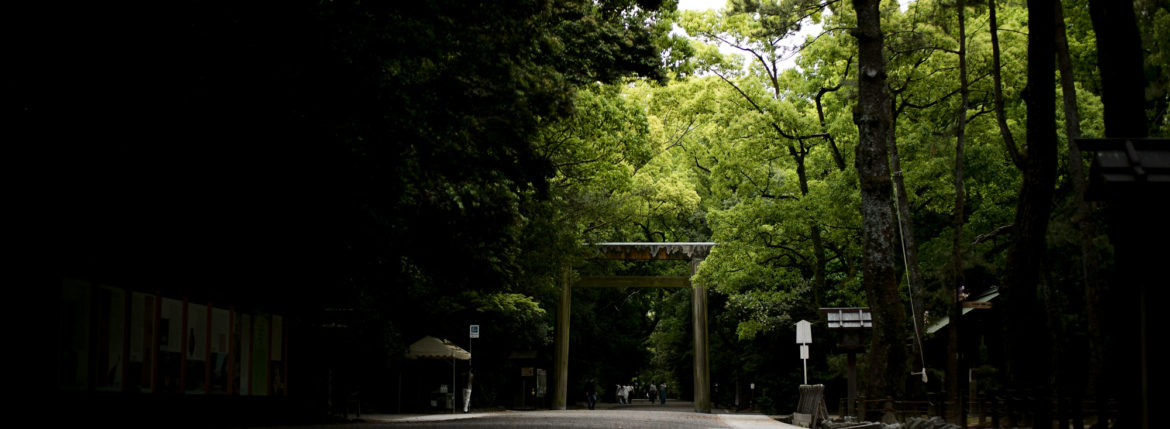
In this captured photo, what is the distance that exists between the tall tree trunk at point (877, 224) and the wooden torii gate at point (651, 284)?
2173cm

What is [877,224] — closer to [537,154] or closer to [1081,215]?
[1081,215]

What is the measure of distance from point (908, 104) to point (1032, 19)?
17.0 metres

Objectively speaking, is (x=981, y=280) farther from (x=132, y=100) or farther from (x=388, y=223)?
(x=132, y=100)

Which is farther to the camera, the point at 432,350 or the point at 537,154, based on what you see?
the point at 432,350

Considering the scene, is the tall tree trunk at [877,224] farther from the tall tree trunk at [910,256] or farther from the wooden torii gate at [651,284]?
the wooden torii gate at [651,284]

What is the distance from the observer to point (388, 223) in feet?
51.9

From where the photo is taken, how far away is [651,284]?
39656mm

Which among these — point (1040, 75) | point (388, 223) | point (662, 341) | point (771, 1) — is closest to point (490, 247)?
point (388, 223)

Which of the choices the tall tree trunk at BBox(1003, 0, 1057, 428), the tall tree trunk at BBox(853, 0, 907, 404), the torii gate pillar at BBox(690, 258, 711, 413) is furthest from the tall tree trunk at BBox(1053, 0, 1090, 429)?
the torii gate pillar at BBox(690, 258, 711, 413)

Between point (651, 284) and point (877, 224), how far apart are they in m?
24.3

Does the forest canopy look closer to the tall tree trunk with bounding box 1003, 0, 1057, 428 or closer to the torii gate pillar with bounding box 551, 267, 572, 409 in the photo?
the tall tree trunk with bounding box 1003, 0, 1057, 428

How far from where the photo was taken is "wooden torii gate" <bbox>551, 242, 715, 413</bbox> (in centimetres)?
3809

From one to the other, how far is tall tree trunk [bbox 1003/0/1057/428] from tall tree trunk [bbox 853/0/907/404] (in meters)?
3.11

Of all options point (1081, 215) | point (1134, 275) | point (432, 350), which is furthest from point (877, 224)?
point (432, 350)
